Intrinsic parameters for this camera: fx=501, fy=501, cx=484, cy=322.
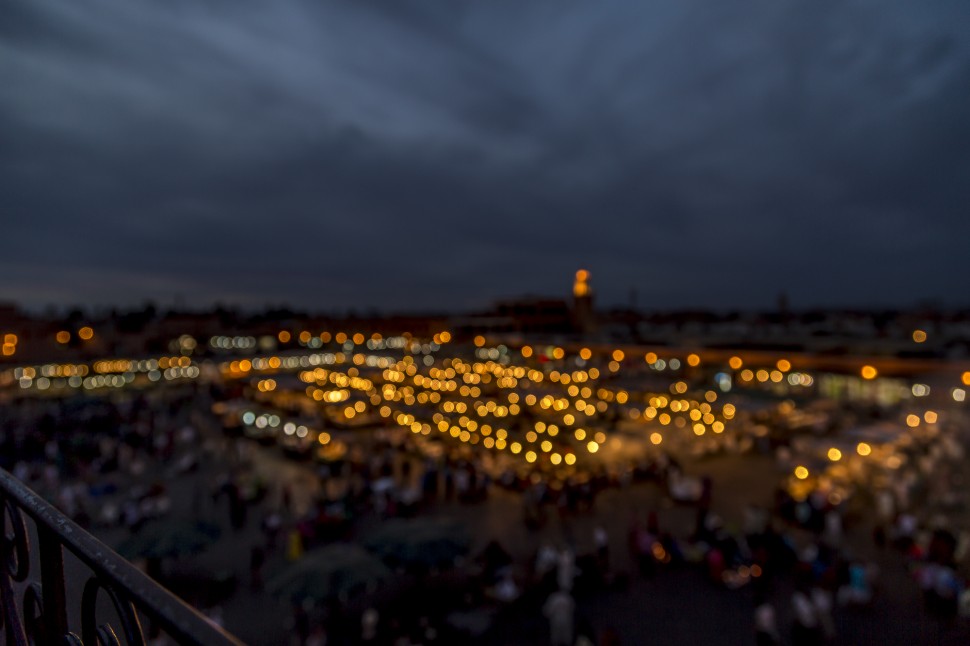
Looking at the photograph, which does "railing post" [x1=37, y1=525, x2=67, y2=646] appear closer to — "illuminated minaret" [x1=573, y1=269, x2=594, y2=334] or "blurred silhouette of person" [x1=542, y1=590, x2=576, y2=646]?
"blurred silhouette of person" [x1=542, y1=590, x2=576, y2=646]

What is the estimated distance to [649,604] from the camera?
7.42 m

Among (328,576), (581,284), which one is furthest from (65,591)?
(581,284)

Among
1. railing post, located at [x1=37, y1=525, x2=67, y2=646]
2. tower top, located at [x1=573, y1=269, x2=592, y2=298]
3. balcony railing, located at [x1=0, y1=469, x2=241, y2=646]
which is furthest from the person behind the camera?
tower top, located at [x1=573, y1=269, x2=592, y2=298]

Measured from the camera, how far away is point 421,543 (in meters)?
7.44

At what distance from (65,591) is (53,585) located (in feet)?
0.10

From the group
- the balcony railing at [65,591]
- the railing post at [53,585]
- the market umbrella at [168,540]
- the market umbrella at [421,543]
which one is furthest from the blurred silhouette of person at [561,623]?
the railing post at [53,585]

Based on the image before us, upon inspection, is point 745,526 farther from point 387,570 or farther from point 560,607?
point 387,570

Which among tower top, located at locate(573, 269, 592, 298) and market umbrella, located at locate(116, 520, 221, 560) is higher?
tower top, located at locate(573, 269, 592, 298)

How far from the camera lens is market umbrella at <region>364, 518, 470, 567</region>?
7246 mm

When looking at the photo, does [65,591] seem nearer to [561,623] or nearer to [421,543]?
[561,623]

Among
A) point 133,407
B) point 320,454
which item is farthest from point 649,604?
point 133,407

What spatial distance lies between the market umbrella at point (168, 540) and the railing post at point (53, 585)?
819 centimetres

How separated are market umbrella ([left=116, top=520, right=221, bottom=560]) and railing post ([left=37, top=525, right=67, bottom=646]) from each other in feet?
26.9

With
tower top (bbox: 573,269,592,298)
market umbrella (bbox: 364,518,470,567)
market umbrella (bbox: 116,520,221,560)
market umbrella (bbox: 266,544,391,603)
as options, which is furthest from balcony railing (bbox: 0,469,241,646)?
tower top (bbox: 573,269,592,298)
